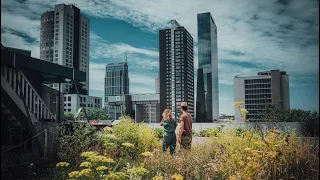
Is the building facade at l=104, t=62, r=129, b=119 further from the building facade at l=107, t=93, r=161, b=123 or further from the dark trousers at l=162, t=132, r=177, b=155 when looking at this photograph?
the dark trousers at l=162, t=132, r=177, b=155

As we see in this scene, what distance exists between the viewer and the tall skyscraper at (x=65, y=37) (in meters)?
4.67

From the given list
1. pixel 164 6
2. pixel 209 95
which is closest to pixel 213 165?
pixel 164 6

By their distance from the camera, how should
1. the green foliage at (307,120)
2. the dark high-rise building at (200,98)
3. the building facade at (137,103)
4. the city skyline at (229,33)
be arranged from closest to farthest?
1. the green foliage at (307,120)
2. the city skyline at (229,33)
3. the building facade at (137,103)
4. the dark high-rise building at (200,98)

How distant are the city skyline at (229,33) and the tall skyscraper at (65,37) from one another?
17 centimetres

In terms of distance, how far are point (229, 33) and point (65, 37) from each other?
3142mm

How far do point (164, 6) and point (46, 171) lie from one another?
10.9 feet

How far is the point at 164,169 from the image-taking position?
3850 mm

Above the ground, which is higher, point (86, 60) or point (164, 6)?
point (164, 6)

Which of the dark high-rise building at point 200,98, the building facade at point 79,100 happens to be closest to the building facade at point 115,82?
the building facade at point 79,100

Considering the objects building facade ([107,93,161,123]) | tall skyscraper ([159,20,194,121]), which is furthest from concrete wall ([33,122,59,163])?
building facade ([107,93,161,123])

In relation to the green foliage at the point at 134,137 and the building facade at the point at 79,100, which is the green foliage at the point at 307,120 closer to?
the green foliage at the point at 134,137

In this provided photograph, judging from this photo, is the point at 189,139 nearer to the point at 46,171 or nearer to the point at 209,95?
the point at 46,171

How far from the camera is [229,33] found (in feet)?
A: 16.3

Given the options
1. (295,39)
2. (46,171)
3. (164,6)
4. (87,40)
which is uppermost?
(164,6)
